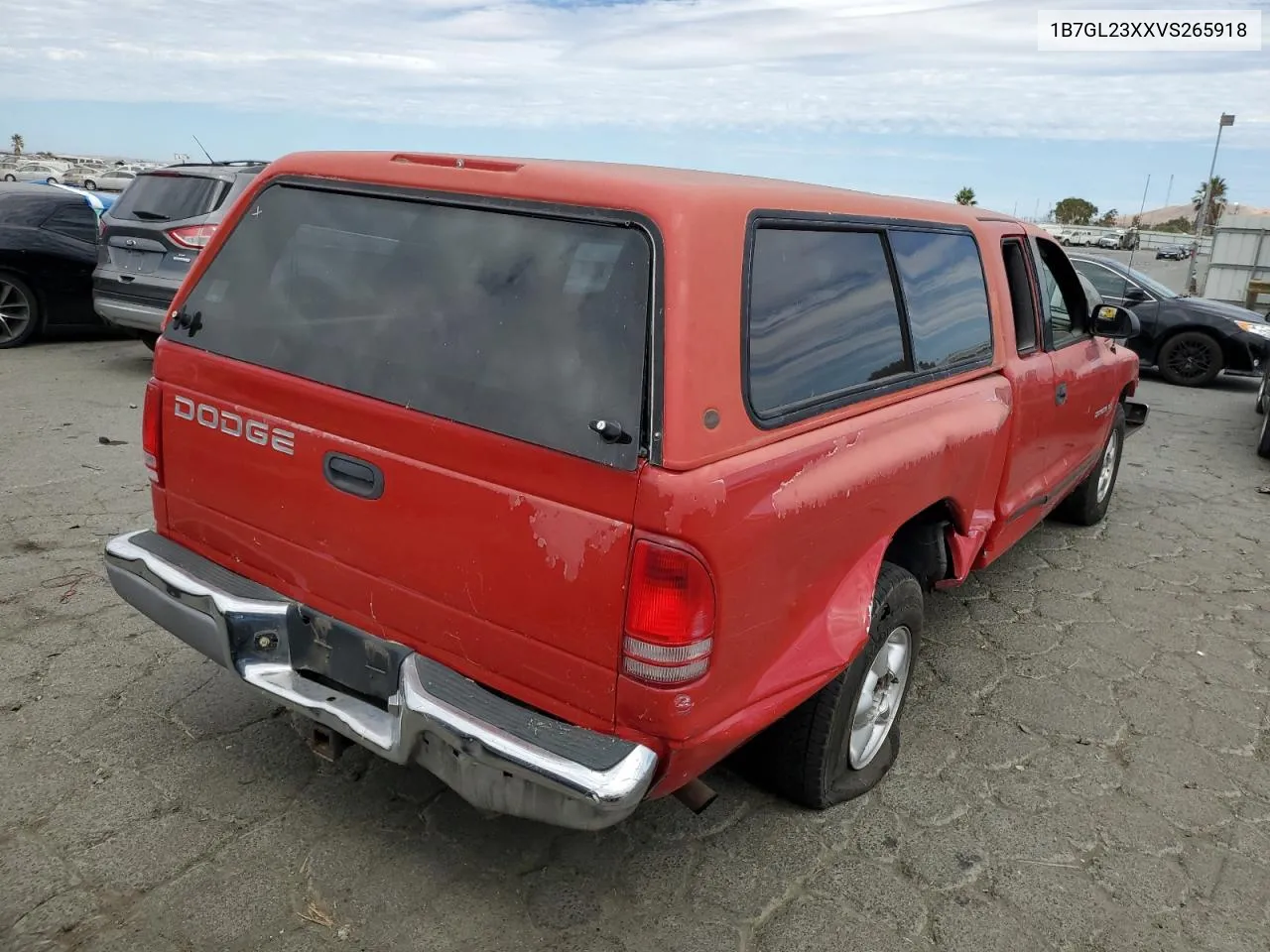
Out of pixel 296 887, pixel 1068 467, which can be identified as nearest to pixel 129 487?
pixel 296 887

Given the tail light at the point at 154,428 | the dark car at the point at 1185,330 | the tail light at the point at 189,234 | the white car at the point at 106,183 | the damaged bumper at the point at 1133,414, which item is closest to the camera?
the tail light at the point at 154,428

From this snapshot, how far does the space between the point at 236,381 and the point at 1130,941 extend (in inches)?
110

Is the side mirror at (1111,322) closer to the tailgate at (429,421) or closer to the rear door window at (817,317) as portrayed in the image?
the rear door window at (817,317)

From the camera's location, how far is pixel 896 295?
9.72 ft

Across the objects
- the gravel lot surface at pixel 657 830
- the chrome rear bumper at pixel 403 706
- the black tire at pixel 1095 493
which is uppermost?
the chrome rear bumper at pixel 403 706

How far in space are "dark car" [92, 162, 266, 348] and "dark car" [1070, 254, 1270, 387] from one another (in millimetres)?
9248

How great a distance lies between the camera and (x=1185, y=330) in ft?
36.9

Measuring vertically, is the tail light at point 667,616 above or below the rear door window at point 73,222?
below

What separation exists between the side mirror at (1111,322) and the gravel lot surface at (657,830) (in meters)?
1.44

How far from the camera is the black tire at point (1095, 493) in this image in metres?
5.58

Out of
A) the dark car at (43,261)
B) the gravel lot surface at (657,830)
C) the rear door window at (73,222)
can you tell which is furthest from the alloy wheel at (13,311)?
the gravel lot surface at (657,830)

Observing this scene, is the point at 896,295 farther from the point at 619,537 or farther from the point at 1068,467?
the point at 1068,467

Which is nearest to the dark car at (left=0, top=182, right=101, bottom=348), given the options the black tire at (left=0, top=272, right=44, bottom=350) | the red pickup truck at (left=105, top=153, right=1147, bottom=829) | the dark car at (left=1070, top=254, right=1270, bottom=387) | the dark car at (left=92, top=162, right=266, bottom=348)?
the black tire at (left=0, top=272, right=44, bottom=350)

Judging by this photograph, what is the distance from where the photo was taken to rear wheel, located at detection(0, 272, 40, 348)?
353 inches
